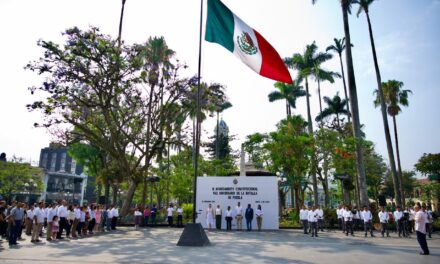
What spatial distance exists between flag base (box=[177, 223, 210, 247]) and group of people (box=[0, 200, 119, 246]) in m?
6.99

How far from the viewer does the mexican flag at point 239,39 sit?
41.9 feet

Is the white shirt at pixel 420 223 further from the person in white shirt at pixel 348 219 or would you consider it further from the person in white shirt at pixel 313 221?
the person in white shirt at pixel 348 219

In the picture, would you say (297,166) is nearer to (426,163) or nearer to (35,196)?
(426,163)

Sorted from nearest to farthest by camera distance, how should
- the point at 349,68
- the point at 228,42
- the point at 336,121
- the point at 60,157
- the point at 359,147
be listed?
the point at 228,42 → the point at 359,147 → the point at 349,68 → the point at 336,121 → the point at 60,157

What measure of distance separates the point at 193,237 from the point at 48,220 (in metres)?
7.65

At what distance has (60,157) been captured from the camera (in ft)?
254

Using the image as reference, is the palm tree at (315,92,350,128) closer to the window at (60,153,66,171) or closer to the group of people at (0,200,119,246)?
the group of people at (0,200,119,246)

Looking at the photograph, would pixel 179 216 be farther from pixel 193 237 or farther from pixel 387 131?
pixel 387 131

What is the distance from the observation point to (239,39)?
12.9 meters

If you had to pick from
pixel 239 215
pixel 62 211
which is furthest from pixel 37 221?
pixel 239 215

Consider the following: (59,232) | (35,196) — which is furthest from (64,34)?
(35,196)

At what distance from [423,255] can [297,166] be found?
48.5ft

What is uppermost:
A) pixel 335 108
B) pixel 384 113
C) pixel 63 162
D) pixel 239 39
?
pixel 335 108

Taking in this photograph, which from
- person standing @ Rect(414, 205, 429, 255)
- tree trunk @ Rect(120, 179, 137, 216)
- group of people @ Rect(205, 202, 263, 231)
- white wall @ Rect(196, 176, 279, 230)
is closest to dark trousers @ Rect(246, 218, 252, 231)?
group of people @ Rect(205, 202, 263, 231)
